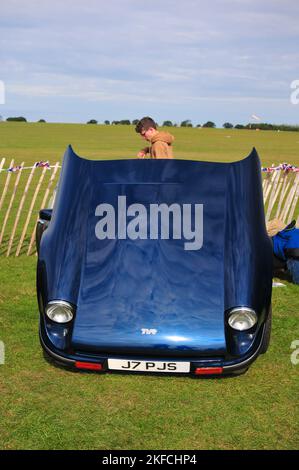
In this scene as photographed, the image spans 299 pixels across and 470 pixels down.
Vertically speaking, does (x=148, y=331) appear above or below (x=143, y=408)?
above

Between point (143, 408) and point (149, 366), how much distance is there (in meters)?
0.39

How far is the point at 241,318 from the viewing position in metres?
4.15

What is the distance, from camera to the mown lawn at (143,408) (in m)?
3.76

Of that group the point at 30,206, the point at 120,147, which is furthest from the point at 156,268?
the point at 120,147

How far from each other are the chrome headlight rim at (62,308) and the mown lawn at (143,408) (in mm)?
626

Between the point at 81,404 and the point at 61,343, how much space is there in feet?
1.63

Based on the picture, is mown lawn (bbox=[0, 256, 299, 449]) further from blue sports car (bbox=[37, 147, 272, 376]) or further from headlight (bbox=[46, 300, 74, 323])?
headlight (bbox=[46, 300, 74, 323])

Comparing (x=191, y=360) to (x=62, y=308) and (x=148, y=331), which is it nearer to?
(x=148, y=331)

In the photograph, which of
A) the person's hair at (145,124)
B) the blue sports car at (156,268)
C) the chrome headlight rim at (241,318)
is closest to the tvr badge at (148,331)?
the blue sports car at (156,268)

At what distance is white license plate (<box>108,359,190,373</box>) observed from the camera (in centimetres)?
402

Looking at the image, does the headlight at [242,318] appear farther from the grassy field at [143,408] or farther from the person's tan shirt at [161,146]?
the person's tan shirt at [161,146]

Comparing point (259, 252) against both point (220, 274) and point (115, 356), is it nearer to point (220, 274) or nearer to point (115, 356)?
point (220, 274)

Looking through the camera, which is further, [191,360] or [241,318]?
[241,318]

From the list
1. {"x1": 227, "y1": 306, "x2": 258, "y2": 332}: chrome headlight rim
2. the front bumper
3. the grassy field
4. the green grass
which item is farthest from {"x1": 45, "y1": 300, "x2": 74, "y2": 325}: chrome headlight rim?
the green grass
